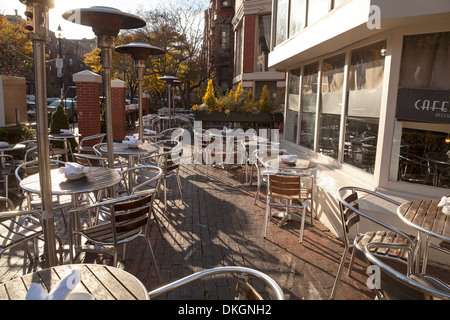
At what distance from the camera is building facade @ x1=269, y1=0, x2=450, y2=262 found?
374cm

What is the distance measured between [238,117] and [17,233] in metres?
7.07

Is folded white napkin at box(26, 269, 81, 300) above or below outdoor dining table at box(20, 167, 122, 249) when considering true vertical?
above

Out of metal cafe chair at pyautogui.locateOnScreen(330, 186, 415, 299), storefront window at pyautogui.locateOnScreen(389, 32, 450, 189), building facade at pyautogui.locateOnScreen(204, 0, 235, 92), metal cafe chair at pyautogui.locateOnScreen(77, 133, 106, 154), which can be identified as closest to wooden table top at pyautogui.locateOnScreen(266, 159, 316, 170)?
storefront window at pyautogui.locateOnScreen(389, 32, 450, 189)

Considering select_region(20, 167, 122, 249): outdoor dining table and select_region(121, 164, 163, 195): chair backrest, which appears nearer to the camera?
select_region(20, 167, 122, 249): outdoor dining table

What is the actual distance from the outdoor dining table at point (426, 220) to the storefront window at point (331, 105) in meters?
2.70

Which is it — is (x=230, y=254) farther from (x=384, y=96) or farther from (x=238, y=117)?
(x=238, y=117)

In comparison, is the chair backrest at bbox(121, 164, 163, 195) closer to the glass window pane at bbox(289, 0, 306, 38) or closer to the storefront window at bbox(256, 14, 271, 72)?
the glass window pane at bbox(289, 0, 306, 38)

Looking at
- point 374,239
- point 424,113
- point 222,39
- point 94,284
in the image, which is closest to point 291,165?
point 424,113

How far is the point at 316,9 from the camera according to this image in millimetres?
5980

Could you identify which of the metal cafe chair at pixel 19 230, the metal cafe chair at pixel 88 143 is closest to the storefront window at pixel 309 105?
the metal cafe chair at pixel 88 143

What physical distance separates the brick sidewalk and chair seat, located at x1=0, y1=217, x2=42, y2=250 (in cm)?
93

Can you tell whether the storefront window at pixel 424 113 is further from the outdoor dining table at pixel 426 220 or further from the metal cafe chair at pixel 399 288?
the metal cafe chair at pixel 399 288

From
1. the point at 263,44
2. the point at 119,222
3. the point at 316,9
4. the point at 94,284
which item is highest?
the point at 263,44
